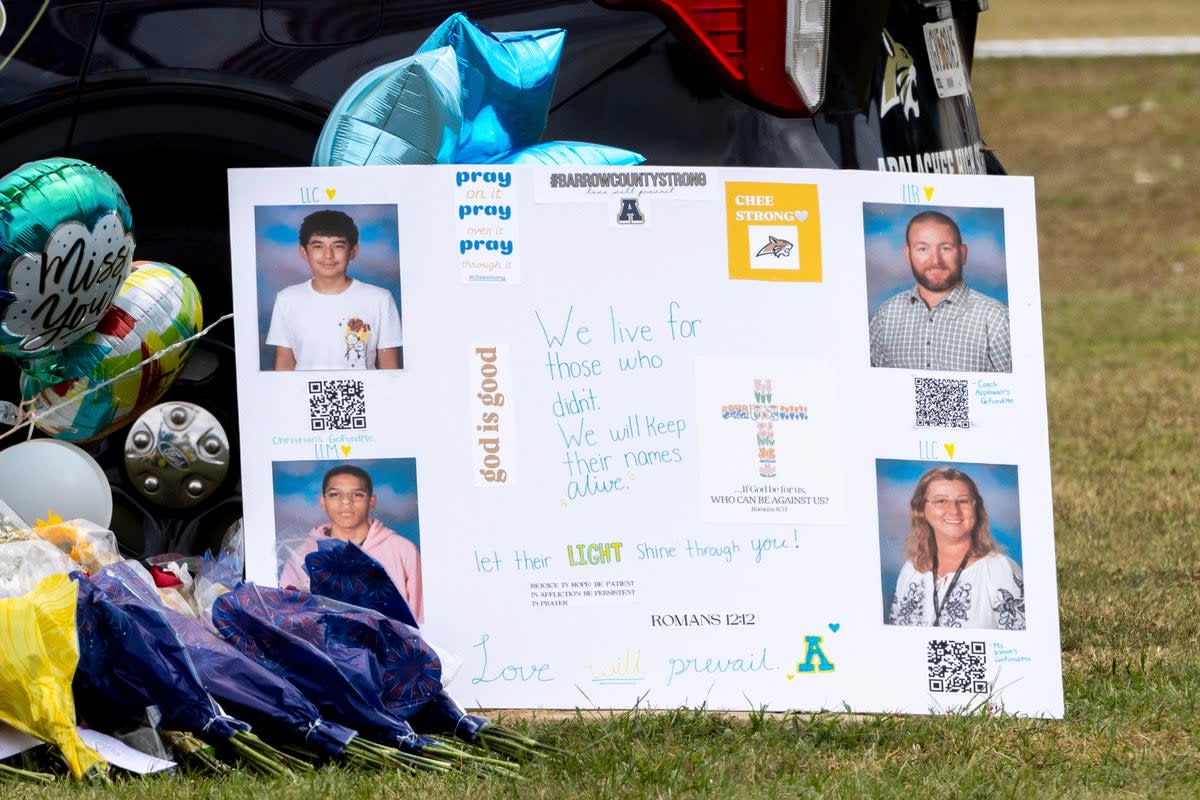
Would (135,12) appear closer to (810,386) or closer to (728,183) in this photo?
(728,183)

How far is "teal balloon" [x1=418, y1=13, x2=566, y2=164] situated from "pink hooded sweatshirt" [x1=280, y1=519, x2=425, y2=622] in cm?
73

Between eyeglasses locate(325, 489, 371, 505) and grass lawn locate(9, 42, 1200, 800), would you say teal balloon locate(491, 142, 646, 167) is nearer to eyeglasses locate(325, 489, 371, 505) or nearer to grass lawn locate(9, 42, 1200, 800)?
eyeglasses locate(325, 489, 371, 505)

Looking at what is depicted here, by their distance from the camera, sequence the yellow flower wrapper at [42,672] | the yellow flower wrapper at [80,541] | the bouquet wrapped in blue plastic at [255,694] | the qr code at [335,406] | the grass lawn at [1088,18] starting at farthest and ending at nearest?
the grass lawn at [1088,18]
the qr code at [335,406]
the yellow flower wrapper at [80,541]
the bouquet wrapped in blue plastic at [255,694]
the yellow flower wrapper at [42,672]

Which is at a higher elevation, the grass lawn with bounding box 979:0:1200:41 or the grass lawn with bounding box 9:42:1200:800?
the grass lawn with bounding box 979:0:1200:41

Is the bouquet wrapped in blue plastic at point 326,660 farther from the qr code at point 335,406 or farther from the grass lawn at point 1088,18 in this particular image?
the grass lawn at point 1088,18

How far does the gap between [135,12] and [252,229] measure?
23.4 inches

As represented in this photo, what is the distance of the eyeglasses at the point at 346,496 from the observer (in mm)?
3367

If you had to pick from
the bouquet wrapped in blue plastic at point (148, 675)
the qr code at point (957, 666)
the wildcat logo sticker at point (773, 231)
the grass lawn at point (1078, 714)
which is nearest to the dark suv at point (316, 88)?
the wildcat logo sticker at point (773, 231)

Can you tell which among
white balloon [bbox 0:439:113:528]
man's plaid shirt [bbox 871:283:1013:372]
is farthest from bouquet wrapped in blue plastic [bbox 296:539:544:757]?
man's plaid shirt [bbox 871:283:1013:372]

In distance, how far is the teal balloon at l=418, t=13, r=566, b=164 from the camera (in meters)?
3.48

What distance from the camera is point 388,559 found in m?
3.37

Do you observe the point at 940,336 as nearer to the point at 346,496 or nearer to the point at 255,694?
the point at 346,496

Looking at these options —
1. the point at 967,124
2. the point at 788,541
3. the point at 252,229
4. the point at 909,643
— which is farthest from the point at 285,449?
the point at 967,124

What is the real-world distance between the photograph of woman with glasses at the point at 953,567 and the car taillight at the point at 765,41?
753mm
